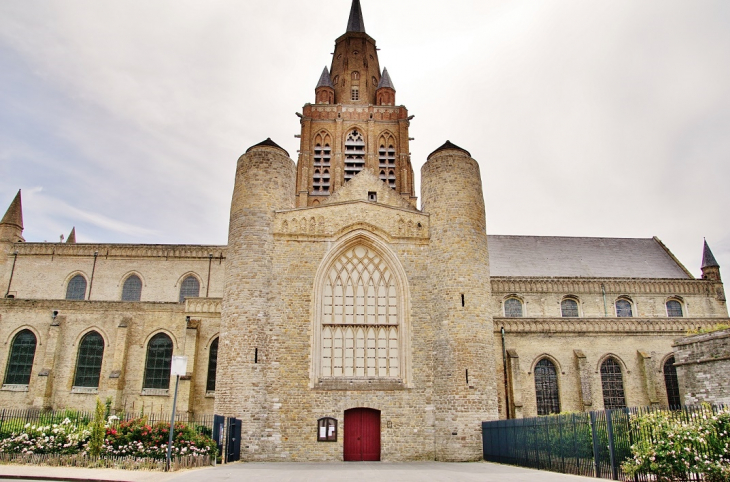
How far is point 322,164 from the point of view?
39.2 metres

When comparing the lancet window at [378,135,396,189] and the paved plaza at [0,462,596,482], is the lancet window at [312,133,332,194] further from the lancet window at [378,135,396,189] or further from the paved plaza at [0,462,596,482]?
the paved plaza at [0,462,596,482]

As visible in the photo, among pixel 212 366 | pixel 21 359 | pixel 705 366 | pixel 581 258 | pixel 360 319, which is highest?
pixel 581 258

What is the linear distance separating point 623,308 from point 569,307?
3512 mm

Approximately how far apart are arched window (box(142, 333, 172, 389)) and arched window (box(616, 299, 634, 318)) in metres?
26.1

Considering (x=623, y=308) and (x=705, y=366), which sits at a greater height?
(x=623, y=308)

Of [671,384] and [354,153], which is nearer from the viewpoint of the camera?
[671,384]

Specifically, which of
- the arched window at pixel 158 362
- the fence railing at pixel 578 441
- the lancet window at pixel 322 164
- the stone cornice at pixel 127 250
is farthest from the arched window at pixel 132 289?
the fence railing at pixel 578 441

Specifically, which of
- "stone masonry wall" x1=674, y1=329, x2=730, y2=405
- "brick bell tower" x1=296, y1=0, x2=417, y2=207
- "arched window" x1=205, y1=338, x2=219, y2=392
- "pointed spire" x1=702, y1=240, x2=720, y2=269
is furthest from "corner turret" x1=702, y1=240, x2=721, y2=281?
"arched window" x1=205, y1=338, x2=219, y2=392

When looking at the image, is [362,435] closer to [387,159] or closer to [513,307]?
[513,307]

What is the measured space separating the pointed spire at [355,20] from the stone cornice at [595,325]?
94.2ft

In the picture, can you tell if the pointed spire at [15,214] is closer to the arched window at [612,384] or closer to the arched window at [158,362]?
the arched window at [158,362]

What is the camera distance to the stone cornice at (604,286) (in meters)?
32.8

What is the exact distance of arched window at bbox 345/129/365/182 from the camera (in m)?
39.0

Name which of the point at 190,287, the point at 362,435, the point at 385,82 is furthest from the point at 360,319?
the point at 385,82
